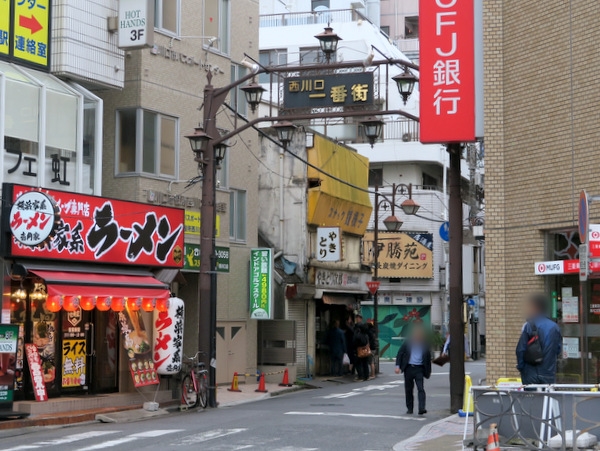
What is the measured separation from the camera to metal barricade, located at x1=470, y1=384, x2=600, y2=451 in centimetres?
1171

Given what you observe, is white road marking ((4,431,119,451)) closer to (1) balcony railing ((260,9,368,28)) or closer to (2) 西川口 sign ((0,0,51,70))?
(2) 西川口 sign ((0,0,51,70))

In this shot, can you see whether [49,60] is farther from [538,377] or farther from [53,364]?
[538,377]

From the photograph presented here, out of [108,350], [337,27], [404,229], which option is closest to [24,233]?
[108,350]

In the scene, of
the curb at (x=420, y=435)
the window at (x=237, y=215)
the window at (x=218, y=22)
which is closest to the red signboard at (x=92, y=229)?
the window at (x=237, y=215)

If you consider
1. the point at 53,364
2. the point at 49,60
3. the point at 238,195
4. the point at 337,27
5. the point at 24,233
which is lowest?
the point at 53,364

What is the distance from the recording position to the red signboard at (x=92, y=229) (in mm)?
19656

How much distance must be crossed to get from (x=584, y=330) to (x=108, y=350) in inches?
448

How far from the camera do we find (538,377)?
1495 cm

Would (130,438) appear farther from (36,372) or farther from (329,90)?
(329,90)

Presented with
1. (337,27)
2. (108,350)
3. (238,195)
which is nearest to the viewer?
(108,350)

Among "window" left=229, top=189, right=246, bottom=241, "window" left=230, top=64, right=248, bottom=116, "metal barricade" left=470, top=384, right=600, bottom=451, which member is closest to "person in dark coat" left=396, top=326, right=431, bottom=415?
"metal barricade" left=470, top=384, right=600, bottom=451

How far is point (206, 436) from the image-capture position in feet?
55.9

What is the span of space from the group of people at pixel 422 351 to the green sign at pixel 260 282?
4590mm

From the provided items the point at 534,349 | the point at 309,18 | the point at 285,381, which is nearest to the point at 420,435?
the point at 534,349
